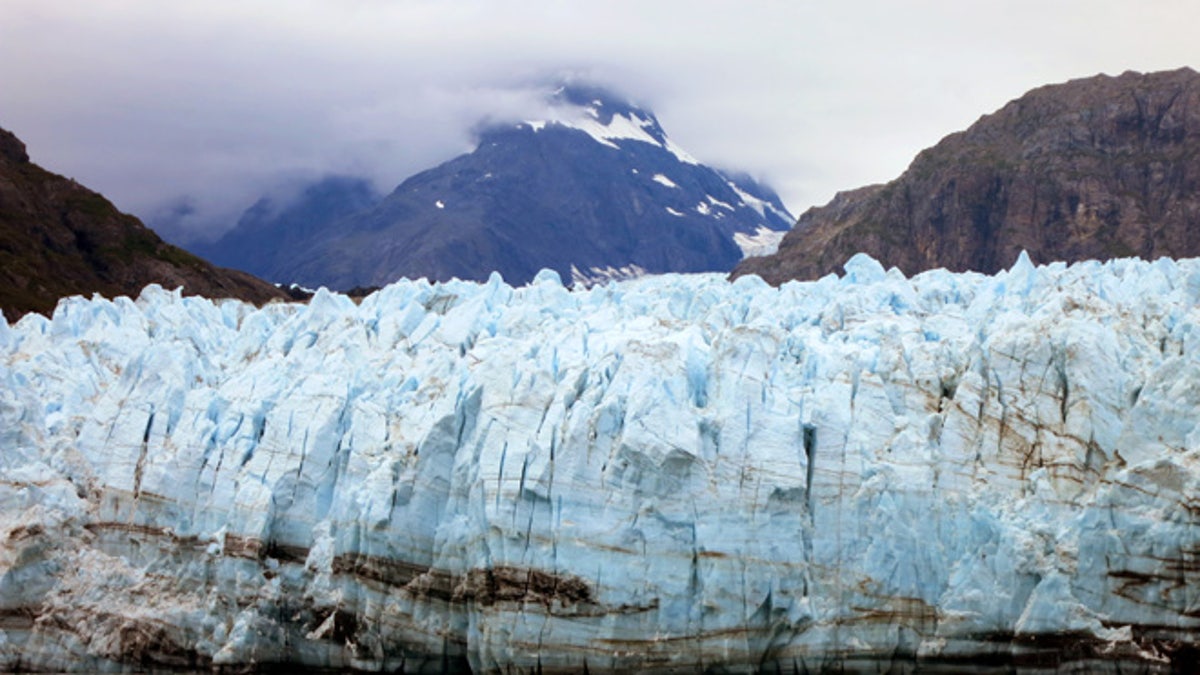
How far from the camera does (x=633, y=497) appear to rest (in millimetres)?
21359

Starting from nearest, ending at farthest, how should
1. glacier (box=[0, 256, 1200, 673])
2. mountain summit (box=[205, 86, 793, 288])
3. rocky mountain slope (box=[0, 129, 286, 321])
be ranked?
glacier (box=[0, 256, 1200, 673]) < rocky mountain slope (box=[0, 129, 286, 321]) < mountain summit (box=[205, 86, 793, 288])

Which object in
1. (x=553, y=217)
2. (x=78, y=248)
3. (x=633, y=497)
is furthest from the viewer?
(x=553, y=217)

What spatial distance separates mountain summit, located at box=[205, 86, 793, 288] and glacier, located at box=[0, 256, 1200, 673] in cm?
7640

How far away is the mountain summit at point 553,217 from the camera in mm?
109500

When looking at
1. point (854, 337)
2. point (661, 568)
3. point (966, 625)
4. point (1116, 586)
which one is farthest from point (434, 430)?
point (1116, 586)

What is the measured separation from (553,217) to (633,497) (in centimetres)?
10091

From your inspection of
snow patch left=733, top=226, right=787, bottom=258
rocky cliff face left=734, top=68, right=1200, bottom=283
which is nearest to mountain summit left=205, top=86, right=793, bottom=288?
snow patch left=733, top=226, right=787, bottom=258

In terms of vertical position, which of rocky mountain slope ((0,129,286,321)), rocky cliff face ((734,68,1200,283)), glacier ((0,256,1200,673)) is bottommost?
glacier ((0,256,1200,673))

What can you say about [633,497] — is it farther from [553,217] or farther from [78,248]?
[553,217]

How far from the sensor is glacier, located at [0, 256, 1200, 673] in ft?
67.5

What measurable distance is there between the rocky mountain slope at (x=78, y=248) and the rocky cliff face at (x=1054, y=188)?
43346mm

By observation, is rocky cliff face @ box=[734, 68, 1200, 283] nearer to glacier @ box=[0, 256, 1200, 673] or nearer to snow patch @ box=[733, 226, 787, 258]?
snow patch @ box=[733, 226, 787, 258]

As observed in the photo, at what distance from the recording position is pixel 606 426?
2194cm

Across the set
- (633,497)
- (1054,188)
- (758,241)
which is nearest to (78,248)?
(633,497)
